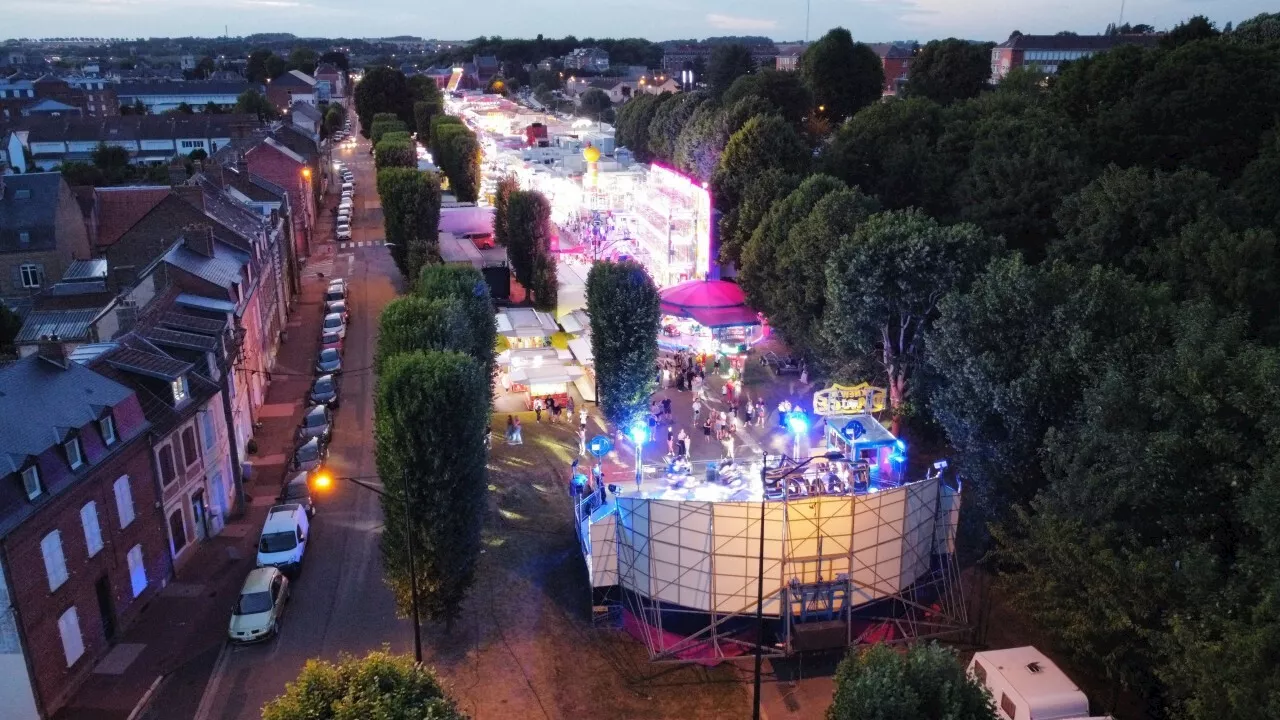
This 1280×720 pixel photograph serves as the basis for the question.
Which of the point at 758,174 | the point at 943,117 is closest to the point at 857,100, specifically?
the point at 943,117

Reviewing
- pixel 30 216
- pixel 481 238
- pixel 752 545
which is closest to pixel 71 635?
pixel 752 545

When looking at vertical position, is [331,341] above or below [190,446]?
below

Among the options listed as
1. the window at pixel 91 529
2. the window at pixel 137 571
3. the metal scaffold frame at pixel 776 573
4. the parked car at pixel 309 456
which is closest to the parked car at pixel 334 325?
the parked car at pixel 309 456

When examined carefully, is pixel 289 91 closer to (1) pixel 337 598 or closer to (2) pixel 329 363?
(2) pixel 329 363

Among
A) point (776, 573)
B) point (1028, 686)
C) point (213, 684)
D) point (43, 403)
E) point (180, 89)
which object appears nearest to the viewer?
point (1028, 686)

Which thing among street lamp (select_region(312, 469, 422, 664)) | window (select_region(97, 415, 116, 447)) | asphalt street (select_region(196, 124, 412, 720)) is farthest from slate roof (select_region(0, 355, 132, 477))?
asphalt street (select_region(196, 124, 412, 720))

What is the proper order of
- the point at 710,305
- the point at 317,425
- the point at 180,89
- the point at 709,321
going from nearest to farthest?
the point at 317,425 → the point at 709,321 → the point at 710,305 → the point at 180,89

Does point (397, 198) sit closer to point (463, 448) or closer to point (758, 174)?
point (758, 174)
